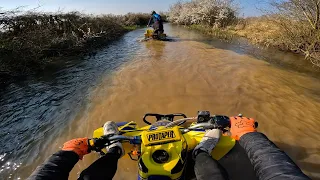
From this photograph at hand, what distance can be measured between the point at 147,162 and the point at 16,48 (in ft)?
26.2

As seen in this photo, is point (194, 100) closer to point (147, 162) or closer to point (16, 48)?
point (147, 162)

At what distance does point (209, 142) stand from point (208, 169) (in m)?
0.59

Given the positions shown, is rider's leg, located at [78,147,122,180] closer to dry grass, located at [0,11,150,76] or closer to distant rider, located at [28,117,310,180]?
Result: distant rider, located at [28,117,310,180]

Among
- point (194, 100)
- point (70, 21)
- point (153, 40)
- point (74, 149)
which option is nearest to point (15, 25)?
point (70, 21)

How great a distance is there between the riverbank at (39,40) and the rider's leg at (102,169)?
264 inches

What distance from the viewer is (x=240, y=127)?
312cm

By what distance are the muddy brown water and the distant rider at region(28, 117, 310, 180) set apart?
111 cm

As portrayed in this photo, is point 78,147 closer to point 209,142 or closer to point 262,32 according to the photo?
point 209,142

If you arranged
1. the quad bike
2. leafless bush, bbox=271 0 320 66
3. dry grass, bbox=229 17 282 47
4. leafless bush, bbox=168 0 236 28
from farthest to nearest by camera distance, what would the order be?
leafless bush, bbox=168 0 236 28 < dry grass, bbox=229 17 282 47 < leafless bush, bbox=271 0 320 66 < the quad bike

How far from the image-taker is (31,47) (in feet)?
30.6

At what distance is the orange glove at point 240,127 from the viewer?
9.98ft

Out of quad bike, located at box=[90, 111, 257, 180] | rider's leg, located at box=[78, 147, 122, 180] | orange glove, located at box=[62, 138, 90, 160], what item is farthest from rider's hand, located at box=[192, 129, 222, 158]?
orange glove, located at box=[62, 138, 90, 160]

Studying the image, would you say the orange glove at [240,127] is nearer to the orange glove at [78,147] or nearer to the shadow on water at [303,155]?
the shadow on water at [303,155]

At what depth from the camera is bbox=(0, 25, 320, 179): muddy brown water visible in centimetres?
449
